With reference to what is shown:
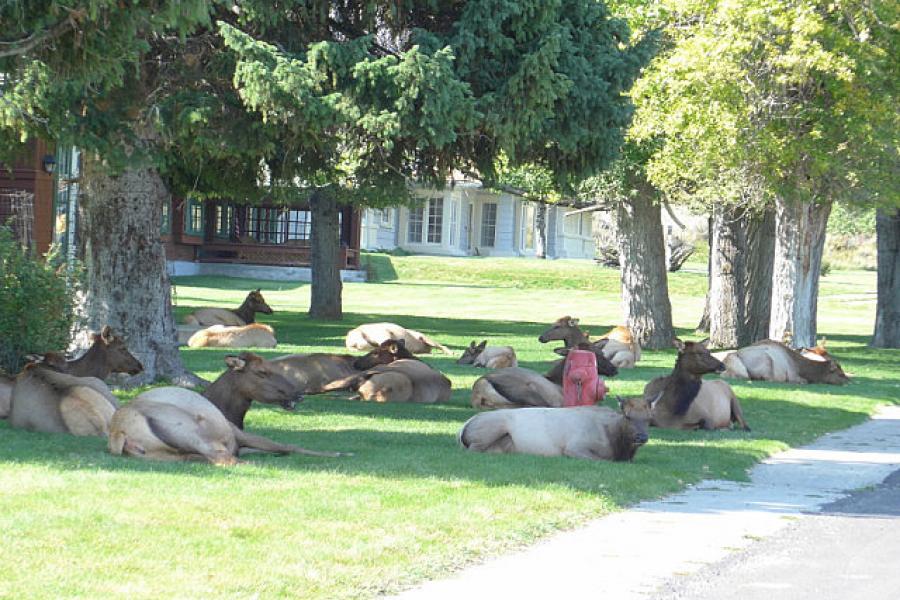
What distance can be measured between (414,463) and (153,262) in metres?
6.86

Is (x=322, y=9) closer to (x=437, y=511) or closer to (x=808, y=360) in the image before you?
(x=437, y=511)

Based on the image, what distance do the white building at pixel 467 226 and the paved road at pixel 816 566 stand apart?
56.4m

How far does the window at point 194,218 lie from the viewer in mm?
52688

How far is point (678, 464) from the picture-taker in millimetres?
12953

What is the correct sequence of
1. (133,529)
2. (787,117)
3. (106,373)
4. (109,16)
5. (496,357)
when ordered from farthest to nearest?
(787,117)
(496,357)
(106,373)
(109,16)
(133,529)

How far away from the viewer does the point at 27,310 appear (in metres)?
17.2

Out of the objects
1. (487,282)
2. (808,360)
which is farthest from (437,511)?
(487,282)

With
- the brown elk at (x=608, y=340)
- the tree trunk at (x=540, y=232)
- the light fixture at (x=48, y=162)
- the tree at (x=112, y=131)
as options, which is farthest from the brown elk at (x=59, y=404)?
the tree trunk at (x=540, y=232)

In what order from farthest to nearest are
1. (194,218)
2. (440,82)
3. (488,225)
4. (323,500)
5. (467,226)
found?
(488,225) < (467,226) < (194,218) < (440,82) < (323,500)

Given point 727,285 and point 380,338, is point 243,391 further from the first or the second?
point 727,285

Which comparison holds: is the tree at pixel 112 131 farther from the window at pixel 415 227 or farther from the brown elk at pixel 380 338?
the window at pixel 415 227

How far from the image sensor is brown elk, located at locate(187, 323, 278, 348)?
25656mm

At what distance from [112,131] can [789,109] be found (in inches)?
556

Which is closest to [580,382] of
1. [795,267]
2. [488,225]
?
[795,267]
